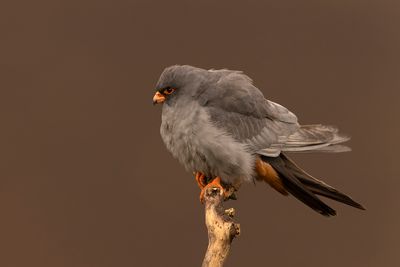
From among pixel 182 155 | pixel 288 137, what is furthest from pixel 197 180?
pixel 288 137

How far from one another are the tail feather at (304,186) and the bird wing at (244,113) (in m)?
0.09

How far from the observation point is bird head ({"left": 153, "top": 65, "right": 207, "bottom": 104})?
12.2 ft

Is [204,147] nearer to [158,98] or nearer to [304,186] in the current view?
[158,98]

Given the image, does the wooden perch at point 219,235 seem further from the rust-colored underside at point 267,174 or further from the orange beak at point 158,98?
the orange beak at point 158,98

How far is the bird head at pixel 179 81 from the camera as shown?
3715mm

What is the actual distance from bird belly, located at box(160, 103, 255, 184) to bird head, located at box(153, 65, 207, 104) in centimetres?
8

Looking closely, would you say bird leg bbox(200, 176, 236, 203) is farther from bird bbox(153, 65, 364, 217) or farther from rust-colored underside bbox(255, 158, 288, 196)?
rust-colored underside bbox(255, 158, 288, 196)

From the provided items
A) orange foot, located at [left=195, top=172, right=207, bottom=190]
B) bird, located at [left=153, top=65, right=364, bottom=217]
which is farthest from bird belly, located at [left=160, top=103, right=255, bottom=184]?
orange foot, located at [left=195, top=172, right=207, bottom=190]

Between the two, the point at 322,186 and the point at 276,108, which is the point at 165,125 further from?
the point at 322,186

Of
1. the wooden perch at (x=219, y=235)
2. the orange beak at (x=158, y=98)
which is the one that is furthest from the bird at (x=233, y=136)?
the wooden perch at (x=219, y=235)

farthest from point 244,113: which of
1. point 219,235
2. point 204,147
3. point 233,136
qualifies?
point 219,235

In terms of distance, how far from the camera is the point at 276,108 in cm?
398

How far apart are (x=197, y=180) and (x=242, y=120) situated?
43cm

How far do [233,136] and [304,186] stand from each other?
461 millimetres
